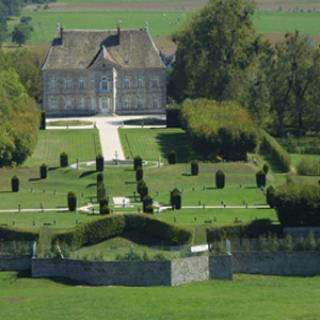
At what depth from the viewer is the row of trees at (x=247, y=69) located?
12388 cm

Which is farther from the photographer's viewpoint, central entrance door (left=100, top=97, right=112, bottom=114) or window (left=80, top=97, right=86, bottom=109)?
window (left=80, top=97, right=86, bottom=109)

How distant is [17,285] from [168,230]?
7.27m

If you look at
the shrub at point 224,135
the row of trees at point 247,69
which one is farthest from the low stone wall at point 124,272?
the row of trees at point 247,69

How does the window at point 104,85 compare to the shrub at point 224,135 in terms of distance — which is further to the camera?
the window at point 104,85

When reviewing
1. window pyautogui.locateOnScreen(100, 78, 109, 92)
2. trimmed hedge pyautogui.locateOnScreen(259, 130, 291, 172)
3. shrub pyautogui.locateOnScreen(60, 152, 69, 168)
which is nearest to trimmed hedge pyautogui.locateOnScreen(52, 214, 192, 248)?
shrub pyautogui.locateOnScreen(60, 152, 69, 168)

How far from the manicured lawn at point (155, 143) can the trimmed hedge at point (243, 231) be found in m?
32.3

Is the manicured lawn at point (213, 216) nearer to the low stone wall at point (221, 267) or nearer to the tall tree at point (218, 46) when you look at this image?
the low stone wall at point (221, 267)

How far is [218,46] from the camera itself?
135 m

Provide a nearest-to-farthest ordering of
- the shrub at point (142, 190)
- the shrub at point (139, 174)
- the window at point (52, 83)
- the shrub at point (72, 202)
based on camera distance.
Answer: the shrub at point (72, 202) < the shrub at point (142, 190) < the shrub at point (139, 174) < the window at point (52, 83)

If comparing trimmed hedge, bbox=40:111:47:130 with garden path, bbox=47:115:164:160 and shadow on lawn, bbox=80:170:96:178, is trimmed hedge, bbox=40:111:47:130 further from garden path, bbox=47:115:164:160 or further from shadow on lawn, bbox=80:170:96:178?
shadow on lawn, bbox=80:170:96:178

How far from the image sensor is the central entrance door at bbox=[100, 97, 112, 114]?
142m

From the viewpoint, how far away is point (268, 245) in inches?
2950

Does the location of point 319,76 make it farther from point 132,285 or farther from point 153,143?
point 132,285

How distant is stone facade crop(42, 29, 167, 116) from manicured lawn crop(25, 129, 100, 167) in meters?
16.2
